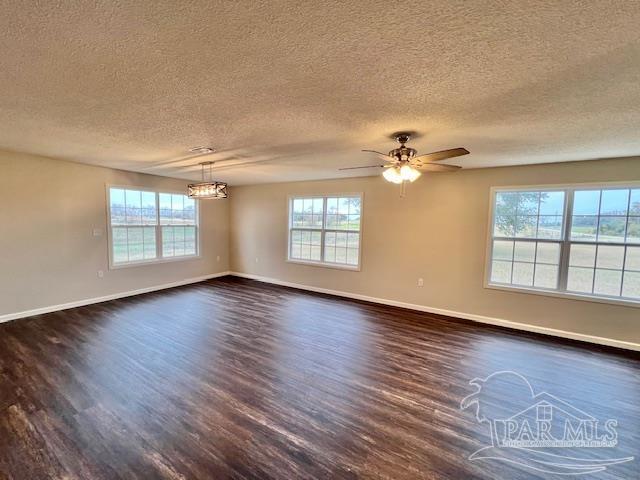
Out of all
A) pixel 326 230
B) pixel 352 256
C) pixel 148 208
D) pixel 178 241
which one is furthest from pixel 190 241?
pixel 352 256

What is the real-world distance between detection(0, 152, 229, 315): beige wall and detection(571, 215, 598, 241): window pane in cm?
729

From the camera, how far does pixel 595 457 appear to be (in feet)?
6.35

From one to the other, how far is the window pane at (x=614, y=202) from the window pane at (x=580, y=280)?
808mm

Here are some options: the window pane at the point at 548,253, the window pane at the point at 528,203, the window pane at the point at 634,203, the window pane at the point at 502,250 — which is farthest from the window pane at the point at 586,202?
the window pane at the point at 502,250

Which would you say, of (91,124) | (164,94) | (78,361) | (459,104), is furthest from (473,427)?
(91,124)

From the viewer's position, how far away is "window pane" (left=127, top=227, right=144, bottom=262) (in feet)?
17.9

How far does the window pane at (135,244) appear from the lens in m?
5.45

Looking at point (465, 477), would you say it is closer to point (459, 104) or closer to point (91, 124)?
point (459, 104)

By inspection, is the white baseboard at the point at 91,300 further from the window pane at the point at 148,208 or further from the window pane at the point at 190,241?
the window pane at the point at 148,208

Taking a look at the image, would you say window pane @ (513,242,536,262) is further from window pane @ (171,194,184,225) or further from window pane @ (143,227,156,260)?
window pane @ (143,227,156,260)

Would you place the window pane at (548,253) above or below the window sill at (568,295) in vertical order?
above

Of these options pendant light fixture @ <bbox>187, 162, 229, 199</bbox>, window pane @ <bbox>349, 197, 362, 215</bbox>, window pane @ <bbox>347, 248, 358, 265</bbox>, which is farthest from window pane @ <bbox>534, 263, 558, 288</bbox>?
pendant light fixture @ <bbox>187, 162, 229, 199</bbox>

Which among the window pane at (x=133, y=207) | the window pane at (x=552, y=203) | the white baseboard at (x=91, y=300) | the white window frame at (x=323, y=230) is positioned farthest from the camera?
the white window frame at (x=323, y=230)

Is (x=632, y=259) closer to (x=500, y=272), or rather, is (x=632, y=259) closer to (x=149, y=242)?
(x=500, y=272)
